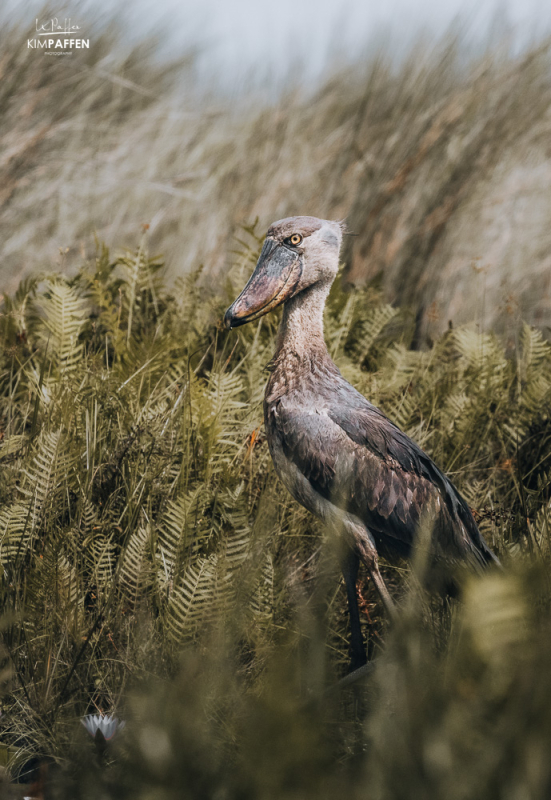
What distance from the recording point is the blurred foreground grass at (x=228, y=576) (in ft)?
3.36

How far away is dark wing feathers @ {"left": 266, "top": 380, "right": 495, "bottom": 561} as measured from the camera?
2.22 meters

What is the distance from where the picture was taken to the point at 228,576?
203cm

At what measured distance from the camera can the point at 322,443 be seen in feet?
7.31

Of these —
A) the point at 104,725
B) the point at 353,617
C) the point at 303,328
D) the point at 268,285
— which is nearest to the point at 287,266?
the point at 268,285

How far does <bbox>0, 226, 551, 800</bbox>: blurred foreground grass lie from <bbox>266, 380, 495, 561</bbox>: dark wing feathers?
15 centimetres

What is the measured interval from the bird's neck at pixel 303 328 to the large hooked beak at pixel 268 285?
6 cm

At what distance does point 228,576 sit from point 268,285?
37.9 inches

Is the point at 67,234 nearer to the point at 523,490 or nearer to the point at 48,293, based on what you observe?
the point at 48,293

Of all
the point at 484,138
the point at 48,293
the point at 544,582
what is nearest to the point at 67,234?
the point at 48,293

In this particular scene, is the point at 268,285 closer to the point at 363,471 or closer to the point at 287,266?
the point at 287,266

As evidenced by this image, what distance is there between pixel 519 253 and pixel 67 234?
8.53 feet
